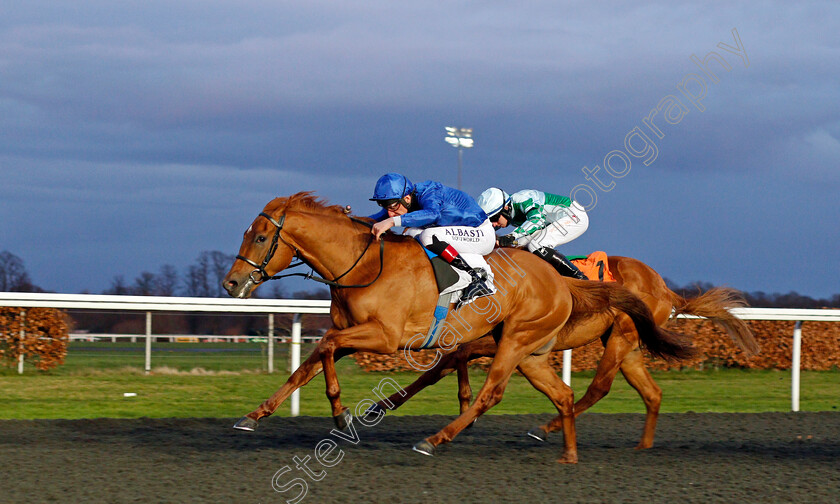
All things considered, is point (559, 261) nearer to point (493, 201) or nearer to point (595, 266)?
point (595, 266)

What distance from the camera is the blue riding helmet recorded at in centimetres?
447

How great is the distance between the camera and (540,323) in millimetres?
4719

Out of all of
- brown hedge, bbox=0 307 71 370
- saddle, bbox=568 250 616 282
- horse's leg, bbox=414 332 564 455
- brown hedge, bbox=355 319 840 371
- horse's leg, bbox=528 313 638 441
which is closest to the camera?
horse's leg, bbox=414 332 564 455

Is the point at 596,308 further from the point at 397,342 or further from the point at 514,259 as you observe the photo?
the point at 397,342

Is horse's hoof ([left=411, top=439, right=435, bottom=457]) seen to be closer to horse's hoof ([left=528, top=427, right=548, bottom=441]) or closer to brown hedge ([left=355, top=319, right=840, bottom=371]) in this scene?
horse's hoof ([left=528, top=427, right=548, bottom=441])

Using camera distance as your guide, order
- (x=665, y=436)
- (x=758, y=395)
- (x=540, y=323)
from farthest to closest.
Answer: (x=758, y=395) < (x=665, y=436) < (x=540, y=323)

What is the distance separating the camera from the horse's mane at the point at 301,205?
437 cm

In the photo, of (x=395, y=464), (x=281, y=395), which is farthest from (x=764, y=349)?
(x=281, y=395)

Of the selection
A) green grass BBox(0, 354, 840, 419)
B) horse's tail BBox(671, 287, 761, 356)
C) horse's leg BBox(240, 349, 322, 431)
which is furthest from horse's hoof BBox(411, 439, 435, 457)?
horse's tail BBox(671, 287, 761, 356)

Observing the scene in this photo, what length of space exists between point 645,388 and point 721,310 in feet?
4.17

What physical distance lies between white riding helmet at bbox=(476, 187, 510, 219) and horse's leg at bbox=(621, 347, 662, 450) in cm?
127

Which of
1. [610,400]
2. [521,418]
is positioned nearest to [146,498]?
[521,418]

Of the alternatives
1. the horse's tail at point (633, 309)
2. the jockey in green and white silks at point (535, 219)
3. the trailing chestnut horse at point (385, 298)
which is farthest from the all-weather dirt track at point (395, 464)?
the jockey in green and white silks at point (535, 219)

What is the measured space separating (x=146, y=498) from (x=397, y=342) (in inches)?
59.8
